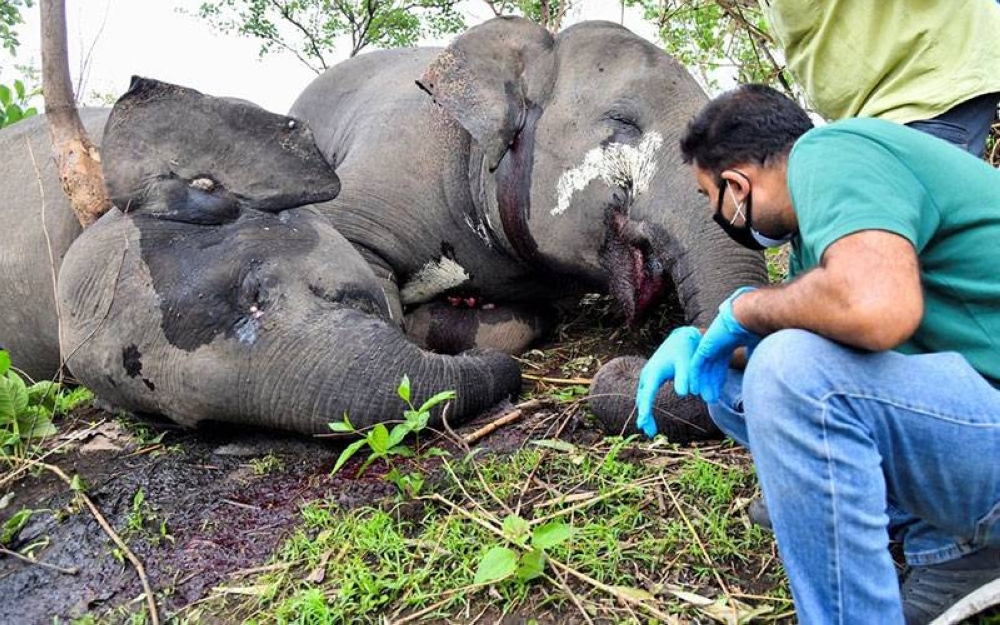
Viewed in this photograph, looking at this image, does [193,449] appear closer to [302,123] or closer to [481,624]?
[302,123]

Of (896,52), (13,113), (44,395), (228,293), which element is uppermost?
(896,52)

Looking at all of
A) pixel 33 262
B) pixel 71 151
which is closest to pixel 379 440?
pixel 71 151

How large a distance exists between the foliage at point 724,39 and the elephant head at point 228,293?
2.74m

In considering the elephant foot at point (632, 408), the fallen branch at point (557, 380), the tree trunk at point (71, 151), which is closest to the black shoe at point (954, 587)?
the elephant foot at point (632, 408)

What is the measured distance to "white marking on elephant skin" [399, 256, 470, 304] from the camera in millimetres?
4996

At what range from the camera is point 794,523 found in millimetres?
1991

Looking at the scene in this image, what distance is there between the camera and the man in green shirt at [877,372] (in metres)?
1.91

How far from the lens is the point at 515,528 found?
2652 mm

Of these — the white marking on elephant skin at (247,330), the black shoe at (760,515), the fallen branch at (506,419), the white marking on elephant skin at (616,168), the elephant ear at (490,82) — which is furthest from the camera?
the elephant ear at (490,82)

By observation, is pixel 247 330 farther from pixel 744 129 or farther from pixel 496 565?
pixel 744 129

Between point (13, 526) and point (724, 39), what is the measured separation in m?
5.36

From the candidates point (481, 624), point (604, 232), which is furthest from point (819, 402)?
→ point (604, 232)

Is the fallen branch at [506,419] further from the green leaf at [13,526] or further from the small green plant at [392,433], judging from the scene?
the green leaf at [13,526]

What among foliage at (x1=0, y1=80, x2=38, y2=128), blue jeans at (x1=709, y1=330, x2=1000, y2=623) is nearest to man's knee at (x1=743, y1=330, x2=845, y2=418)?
blue jeans at (x1=709, y1=330, x2=1000, y2=623)
